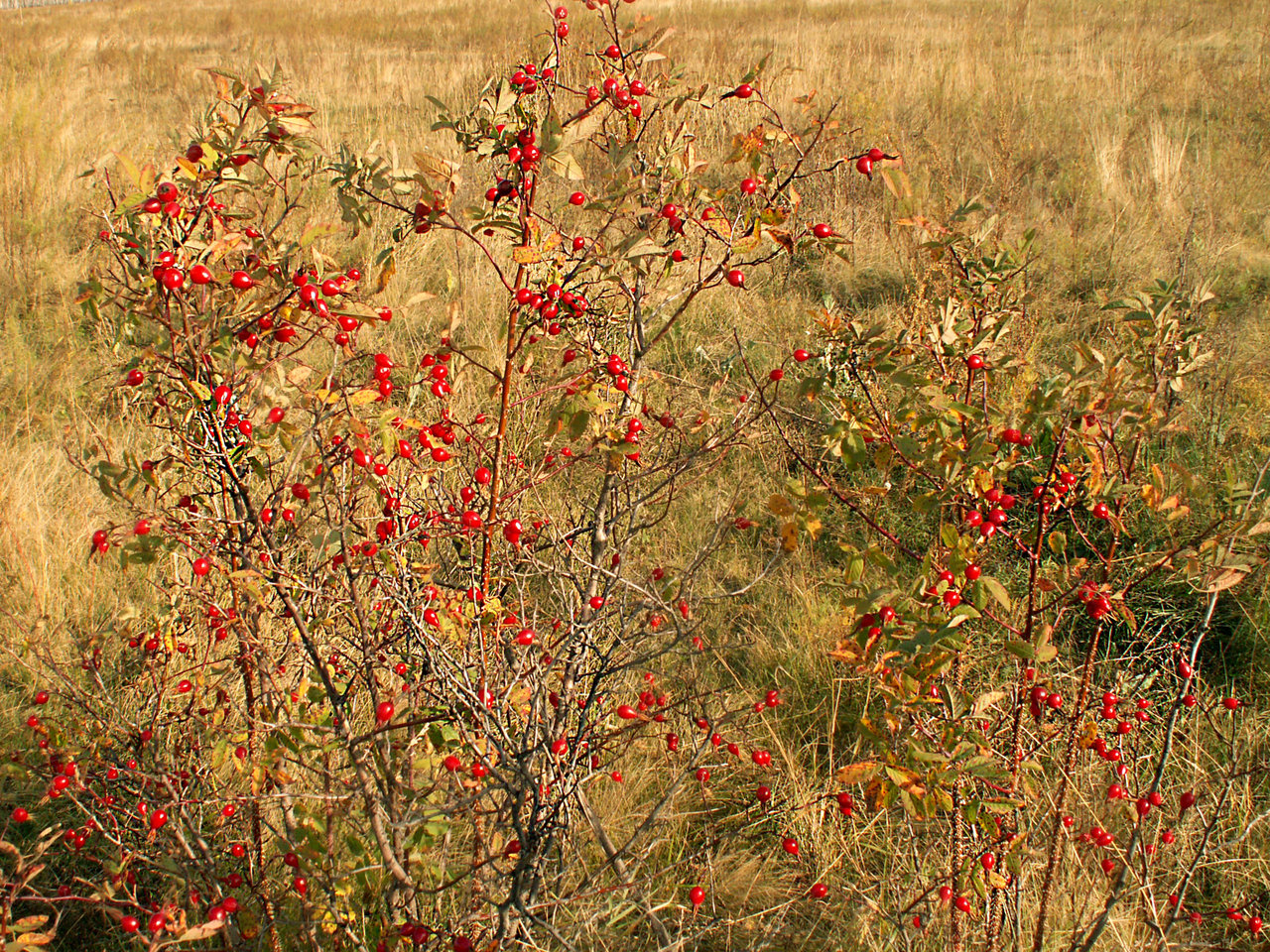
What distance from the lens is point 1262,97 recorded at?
6.32 meters

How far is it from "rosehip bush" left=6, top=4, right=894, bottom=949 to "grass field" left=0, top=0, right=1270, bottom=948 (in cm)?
41

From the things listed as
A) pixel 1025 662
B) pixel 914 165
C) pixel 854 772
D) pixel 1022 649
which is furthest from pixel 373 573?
pixel 914 165

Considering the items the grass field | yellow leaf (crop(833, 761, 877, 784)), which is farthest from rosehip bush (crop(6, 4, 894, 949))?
the grass field

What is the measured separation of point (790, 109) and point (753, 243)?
650 centimetres

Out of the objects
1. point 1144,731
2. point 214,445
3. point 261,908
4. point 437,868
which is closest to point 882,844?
point 1144,731

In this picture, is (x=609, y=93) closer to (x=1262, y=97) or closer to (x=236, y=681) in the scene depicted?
(x=236, y=681)

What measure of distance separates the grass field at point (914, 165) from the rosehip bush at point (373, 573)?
1.36 feet

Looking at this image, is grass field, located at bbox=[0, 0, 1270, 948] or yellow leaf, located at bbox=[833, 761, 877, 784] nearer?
yellow leaf, located at bbox=[833, 761, 877, 784]

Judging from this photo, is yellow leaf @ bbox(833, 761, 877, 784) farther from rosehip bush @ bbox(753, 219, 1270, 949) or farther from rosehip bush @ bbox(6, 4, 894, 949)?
rosehip bush @ bbox(6, 4, 894, 949)

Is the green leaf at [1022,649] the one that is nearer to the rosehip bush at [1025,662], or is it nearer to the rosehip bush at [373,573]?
the rosehip bush at [1025,662]

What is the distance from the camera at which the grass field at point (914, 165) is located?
3.02 m

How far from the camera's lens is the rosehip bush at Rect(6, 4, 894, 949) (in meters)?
1.33

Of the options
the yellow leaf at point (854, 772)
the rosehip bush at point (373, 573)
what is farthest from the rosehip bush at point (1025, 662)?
the rosehip bush at point (373, 573)

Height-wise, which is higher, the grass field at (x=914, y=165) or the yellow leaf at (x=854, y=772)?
the grass field at (x=914, y=165)
